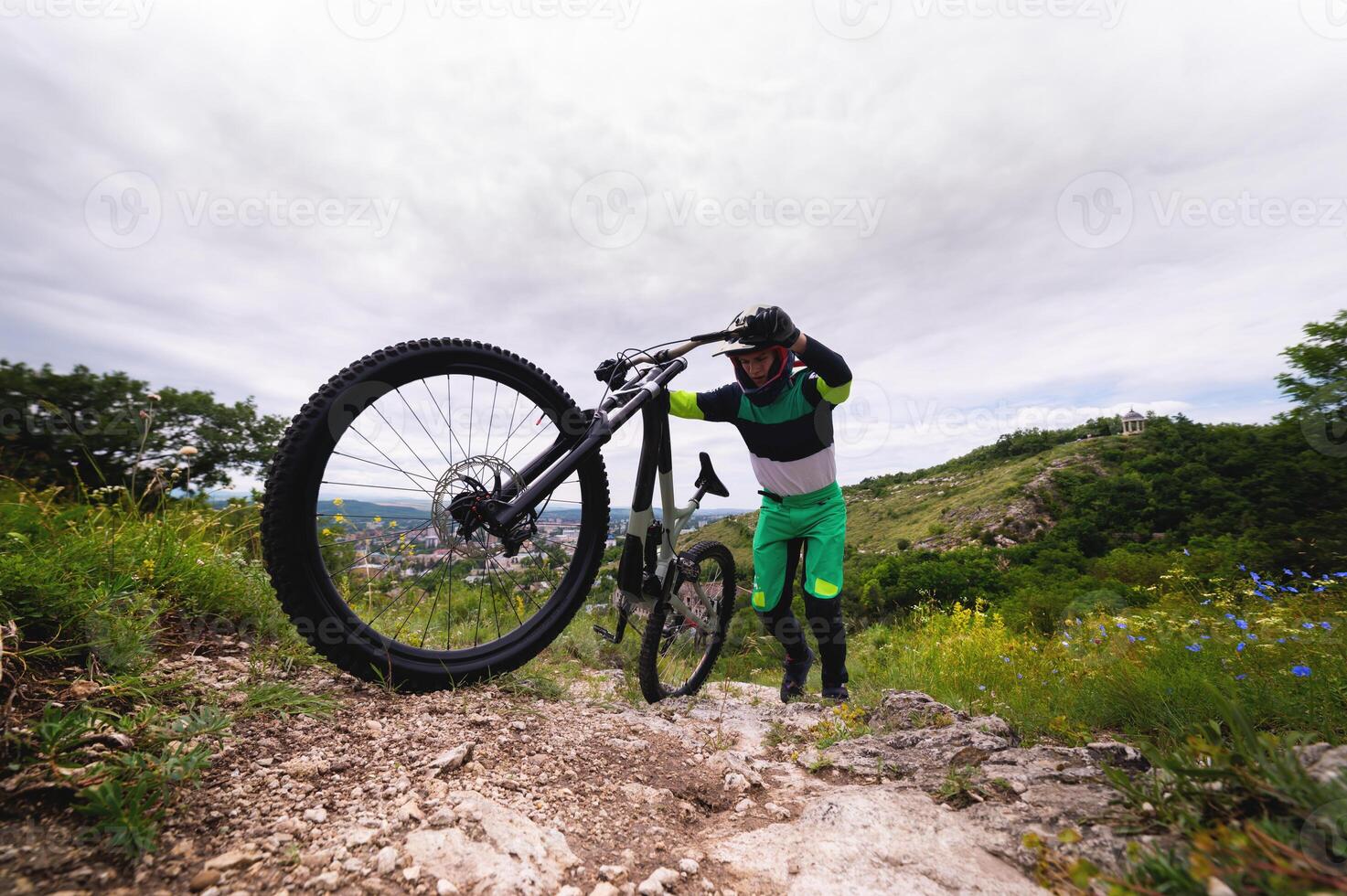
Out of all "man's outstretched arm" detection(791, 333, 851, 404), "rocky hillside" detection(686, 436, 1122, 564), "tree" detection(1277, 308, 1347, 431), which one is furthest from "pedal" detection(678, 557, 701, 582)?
"rocky hillside" detection(686, 436, 1122, 564)

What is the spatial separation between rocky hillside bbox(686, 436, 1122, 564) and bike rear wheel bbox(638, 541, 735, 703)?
21.3 metres

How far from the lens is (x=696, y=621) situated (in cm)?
388

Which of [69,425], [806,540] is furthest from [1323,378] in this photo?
[69,425]

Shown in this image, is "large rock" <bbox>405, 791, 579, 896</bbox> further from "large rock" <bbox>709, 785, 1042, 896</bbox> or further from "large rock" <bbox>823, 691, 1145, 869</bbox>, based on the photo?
"large rock" <bbox>823, 691, 1145, 869</bbox>

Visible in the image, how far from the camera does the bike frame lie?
2883 millimetres

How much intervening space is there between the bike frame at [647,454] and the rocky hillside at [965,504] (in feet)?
72.9

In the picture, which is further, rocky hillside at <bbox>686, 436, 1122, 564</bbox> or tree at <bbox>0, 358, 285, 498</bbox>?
rocky hillside at <bbox>686, 436, 1122, 564</bbox>

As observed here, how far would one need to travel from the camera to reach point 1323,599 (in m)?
4.60

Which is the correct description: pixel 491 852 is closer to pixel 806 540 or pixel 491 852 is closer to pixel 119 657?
pixel 119 657

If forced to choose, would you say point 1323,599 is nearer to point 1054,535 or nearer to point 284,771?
point 284,771

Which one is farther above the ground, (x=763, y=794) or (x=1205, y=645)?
(x=1205, y=645)

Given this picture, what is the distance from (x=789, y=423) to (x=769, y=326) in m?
1.05

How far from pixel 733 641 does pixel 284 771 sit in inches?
191

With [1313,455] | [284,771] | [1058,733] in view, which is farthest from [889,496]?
[284,771]
